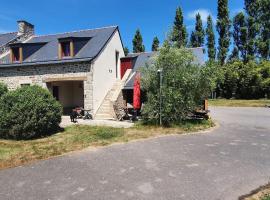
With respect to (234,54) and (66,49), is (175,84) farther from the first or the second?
(234,54)

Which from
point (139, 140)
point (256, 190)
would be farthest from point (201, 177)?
point (139, 140)

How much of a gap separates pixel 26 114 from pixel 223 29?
3370cm

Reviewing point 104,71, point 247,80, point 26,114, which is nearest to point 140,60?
point 104,71

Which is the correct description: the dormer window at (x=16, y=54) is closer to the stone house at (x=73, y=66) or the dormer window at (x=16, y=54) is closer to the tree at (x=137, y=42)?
the stone house at (x=73, y=66)

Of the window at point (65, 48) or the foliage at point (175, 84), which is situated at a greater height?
the window at point (65, 48)

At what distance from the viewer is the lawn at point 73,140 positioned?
8.88 meters

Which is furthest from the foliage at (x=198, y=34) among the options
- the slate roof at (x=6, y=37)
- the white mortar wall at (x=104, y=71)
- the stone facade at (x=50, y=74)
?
the stone facade at (x=50, y=74)

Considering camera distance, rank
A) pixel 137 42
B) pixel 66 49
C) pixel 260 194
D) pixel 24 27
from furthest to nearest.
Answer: pixel 137 42 < pixel 24 27 < pixel 66 49 < pixel 260 194

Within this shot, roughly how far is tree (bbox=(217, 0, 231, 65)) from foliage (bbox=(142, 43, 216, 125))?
86.6 ft

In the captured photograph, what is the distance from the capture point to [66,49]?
1916 centimetres

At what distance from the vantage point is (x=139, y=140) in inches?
432

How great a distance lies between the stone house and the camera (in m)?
17.8

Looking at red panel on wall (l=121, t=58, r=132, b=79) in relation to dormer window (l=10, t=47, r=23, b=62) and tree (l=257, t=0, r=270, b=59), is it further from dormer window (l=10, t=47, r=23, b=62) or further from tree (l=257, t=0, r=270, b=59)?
tree (l=257, t=0, r=270, b=59)

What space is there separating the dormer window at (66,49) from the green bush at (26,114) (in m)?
6.75
